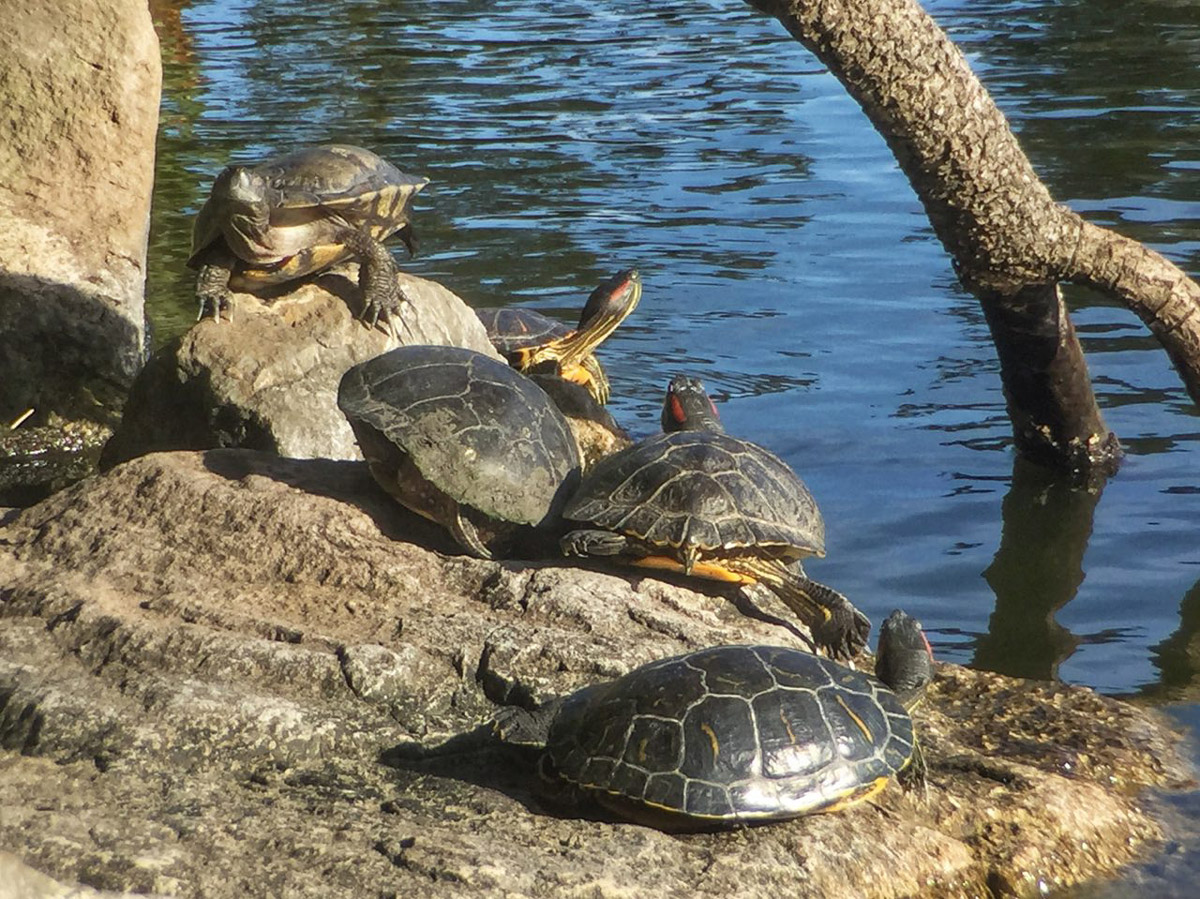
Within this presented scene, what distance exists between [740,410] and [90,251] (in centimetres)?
346

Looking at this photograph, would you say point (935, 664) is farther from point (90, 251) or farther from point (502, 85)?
point (502, 85)

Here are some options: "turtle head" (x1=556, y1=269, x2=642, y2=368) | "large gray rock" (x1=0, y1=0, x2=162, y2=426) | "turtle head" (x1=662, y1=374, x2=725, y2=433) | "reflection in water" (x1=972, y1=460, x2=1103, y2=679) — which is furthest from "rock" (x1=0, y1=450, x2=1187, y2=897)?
"turtle head" (x1=556, y1=269, x2=642, y2=368)

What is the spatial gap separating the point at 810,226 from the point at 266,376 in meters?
6.53

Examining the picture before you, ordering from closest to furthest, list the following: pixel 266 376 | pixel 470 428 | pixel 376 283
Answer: pixel 470 428, pixel 266 376, pixel 376 283

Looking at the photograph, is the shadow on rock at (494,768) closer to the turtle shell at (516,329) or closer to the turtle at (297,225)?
the turtle at (297,225)

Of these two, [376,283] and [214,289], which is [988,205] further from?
[214,289]

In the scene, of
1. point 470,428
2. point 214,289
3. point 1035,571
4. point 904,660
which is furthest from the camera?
point 1035,571

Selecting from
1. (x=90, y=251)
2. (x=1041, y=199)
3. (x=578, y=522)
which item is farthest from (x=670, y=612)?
(x=90, y=251)

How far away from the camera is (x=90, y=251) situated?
26.6 ft

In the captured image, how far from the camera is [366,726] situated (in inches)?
164

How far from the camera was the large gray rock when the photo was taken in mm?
7992

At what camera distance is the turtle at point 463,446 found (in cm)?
499

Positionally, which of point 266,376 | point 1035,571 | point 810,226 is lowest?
point 810,226

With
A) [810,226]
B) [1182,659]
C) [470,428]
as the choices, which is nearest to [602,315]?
[470,428]
